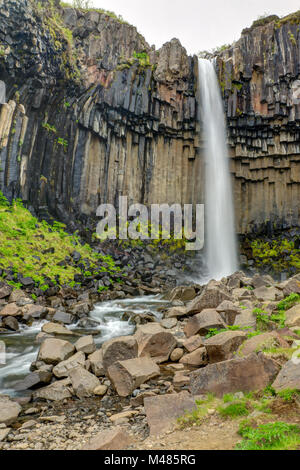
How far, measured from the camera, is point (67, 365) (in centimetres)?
666

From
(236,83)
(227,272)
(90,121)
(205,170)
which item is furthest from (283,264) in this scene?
(90,121)

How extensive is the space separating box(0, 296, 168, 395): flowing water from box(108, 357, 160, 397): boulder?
2.06 m

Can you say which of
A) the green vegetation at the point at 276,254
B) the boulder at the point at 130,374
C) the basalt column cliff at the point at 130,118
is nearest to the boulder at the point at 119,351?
the boulder at the point at 130,374

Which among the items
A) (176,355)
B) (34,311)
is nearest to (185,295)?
(34,311)

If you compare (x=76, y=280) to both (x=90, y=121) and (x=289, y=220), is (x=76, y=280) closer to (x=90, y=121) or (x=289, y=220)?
(x=90, y=121)

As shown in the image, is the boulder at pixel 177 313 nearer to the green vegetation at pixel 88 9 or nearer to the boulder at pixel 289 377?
the boulder at pixel 289 377

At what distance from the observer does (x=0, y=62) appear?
56.7ft

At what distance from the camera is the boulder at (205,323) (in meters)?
7.65

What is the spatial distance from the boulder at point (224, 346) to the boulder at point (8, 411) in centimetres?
360

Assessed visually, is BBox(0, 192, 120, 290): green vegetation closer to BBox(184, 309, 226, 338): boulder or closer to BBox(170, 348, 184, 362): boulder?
BBox(184, 309, 226, 338): boulder

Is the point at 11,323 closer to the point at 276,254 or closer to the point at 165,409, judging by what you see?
the point at 165,409

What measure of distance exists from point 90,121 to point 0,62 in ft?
23.5

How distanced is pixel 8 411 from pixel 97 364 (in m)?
1.96

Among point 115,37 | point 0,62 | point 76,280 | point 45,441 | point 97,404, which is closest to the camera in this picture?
point 45,441
